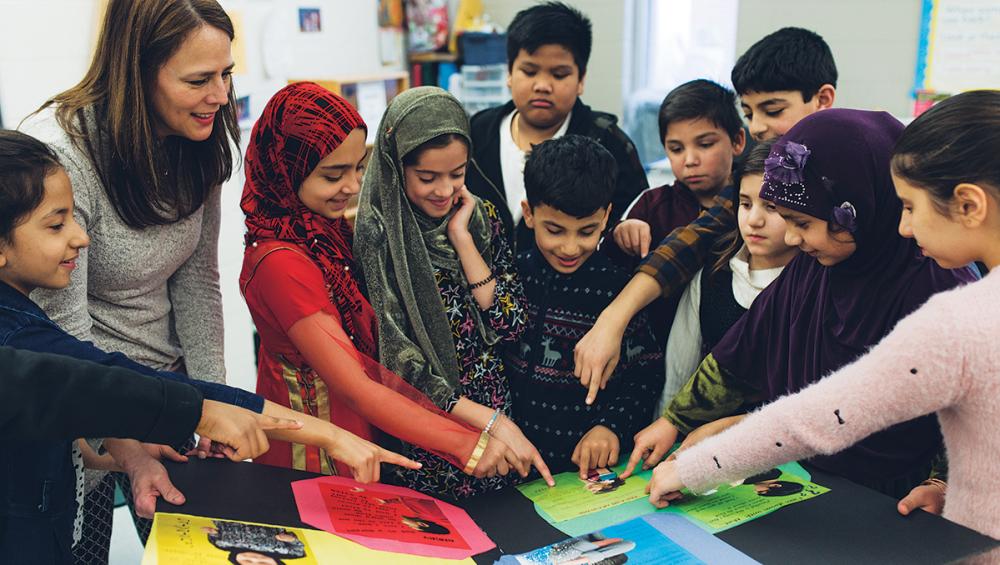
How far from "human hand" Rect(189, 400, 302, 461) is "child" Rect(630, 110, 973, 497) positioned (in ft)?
1.96

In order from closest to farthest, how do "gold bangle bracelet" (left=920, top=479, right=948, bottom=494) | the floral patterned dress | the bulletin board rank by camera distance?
1. "gold bangle bracelet" (left=920, top=479, right=948, bottom=494)
2. the floral patterned dress
3. the bulletin board

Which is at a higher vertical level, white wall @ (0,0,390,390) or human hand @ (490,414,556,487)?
white wall @ (0,0,390,390)

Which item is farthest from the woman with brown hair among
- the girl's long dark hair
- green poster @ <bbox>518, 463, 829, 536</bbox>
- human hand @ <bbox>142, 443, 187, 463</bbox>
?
green poster @ <bbox>518, 463, 829, 536</bbox>

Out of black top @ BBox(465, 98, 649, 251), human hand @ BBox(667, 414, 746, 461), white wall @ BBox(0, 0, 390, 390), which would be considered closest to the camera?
human hand @ BBox(667, 414, 746, 461)

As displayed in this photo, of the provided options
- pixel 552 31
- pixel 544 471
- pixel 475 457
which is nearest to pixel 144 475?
pixel 475 457

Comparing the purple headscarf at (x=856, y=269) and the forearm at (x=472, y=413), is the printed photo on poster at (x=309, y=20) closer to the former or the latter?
the forearm at (x=472, y=413)

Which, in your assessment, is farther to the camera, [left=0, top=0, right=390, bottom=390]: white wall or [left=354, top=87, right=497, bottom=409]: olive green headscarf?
[left=0, top=0, right=390, bottom=390]: white wall

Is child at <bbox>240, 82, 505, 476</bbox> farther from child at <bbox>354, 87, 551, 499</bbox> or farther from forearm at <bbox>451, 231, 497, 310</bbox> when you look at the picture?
forearm at <bbox>451, 231, 497, 310</bbox>

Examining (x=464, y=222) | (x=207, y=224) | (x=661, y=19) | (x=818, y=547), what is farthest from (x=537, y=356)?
(x=661, y=19)

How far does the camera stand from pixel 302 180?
1.43 metres

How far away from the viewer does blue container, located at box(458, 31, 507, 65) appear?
5083 mm

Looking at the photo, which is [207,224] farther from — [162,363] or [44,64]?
[44,64]

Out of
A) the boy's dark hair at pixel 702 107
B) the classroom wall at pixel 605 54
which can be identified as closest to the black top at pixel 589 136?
the boy's dark hair at pixel 702 107

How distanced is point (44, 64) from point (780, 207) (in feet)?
8.00
